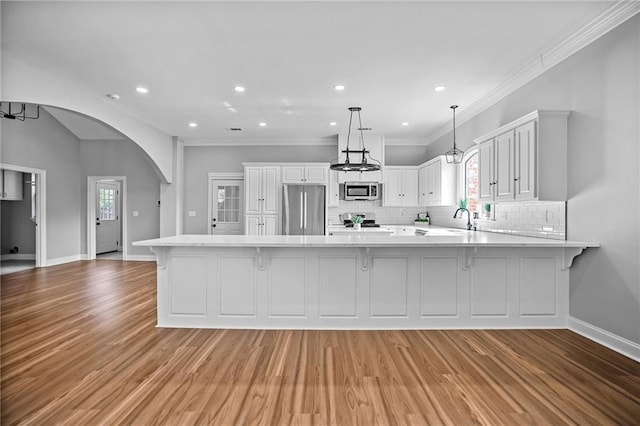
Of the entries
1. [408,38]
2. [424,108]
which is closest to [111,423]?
[408,38]

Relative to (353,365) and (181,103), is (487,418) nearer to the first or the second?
(353,365)

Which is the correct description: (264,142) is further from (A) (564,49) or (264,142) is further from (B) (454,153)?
(A) (564,49)

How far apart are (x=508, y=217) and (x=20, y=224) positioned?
10.0m

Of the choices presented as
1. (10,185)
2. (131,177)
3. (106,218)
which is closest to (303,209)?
(131,177)

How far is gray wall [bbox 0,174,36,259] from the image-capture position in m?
7.55

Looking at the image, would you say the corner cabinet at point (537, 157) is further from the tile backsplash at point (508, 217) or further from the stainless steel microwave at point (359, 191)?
the stainless steel microwave at point (359, 191)

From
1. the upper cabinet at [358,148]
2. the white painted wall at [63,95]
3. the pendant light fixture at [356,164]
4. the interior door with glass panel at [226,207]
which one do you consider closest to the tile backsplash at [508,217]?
the upper cabinet at [358,148]

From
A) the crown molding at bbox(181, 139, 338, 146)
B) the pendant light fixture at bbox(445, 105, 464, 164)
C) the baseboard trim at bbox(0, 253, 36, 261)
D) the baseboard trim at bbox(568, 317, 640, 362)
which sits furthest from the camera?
the baseboard trim at bbox(0, 253, 36, 261)

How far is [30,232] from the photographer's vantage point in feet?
25.0

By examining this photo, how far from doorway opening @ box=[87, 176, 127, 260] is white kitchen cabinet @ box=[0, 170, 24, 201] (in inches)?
52.8

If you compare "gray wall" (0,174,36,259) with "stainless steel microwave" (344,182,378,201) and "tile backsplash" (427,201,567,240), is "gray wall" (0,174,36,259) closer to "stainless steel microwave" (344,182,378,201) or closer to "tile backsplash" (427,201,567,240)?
"stainless steel microwave" (344,182,378,201)

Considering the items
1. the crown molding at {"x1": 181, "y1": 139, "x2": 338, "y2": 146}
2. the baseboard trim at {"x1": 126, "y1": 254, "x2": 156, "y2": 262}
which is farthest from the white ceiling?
the baseboard trim at {"x1": 126, "y1": 254, "x2": 156, "y2": 262}

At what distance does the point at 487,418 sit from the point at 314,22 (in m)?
3.13

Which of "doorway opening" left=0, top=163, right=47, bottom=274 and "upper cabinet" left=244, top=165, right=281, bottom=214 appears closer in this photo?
"upper cabinet" left=244, top=165, right=281, bottom=214
